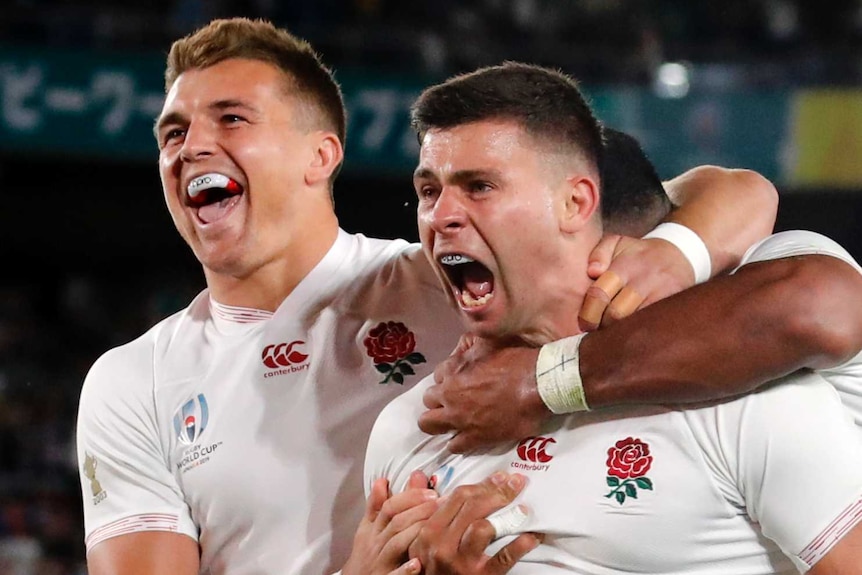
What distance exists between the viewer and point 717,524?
7.22 feet

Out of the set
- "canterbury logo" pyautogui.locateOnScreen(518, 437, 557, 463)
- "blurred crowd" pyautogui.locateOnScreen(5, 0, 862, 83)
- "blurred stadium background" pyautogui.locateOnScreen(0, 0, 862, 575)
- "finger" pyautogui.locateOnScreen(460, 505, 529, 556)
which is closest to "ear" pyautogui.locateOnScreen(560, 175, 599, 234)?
"canterbury logo" pyautogui.locateOnScreen(518, 437, 557, 463)

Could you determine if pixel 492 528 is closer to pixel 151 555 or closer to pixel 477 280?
pixel 477 280

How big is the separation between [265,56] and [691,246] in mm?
1227

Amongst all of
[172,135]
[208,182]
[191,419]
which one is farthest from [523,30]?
[191,419]

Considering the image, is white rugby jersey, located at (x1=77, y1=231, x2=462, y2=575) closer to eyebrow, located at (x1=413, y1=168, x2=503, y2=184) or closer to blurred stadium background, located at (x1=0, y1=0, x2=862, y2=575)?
eyebrow, located at (x1=413, y1=168, x2=503, y2=184)

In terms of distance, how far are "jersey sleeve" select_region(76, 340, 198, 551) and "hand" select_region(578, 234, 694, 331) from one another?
45.1 inches

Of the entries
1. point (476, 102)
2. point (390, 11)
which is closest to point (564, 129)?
point (476, 102)

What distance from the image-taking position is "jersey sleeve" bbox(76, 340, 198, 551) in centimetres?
301

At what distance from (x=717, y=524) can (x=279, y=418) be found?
43.7 inches

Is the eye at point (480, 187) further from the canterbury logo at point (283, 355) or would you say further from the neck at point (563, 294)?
the canterbury logo at point (283, 355)

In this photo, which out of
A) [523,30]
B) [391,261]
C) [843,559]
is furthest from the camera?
[523,30]

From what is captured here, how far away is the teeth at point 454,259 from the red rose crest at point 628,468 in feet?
1.39

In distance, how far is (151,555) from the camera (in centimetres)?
296

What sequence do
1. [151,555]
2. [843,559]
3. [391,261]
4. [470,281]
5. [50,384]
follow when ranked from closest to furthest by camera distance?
[843,559], [470,281], [151,555], [391,261], [50,384]
